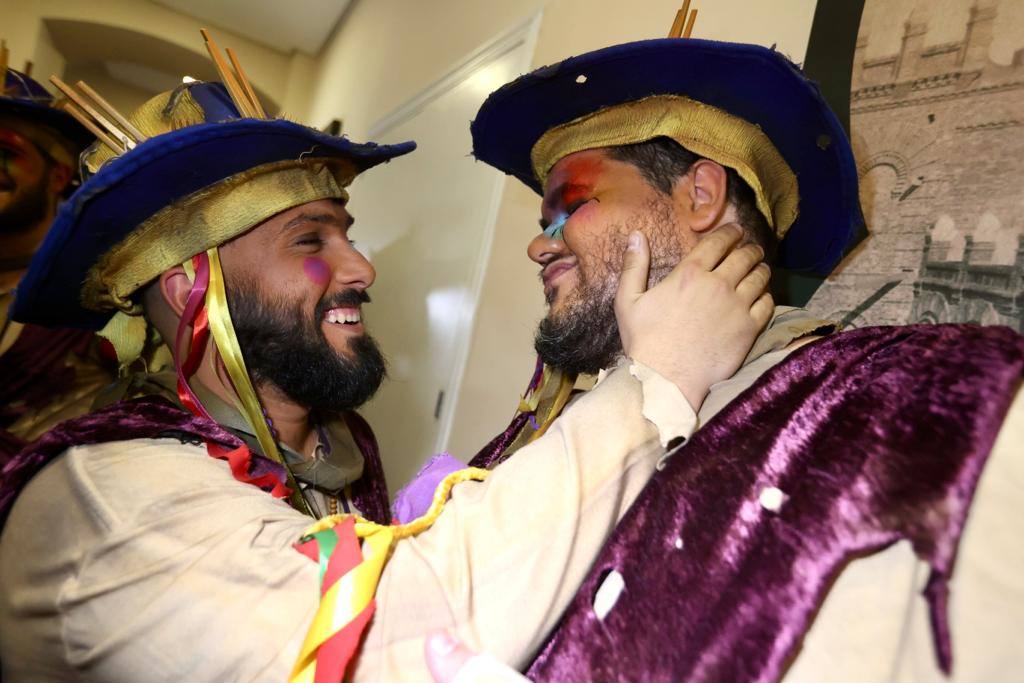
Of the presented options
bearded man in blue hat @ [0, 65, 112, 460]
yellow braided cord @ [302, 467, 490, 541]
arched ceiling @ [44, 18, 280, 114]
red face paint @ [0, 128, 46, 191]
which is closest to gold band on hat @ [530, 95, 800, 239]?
yellow braided cord @ [302, 467, 490, 541]

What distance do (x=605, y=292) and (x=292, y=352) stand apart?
0.67m

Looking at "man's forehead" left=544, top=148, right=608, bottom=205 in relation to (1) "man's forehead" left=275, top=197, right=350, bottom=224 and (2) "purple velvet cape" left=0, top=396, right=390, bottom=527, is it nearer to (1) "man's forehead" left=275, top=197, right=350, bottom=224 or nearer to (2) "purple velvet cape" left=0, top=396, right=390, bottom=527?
(1) "man's forehead" left=275, top=197, right=350, bottom=224

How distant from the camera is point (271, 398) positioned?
1290mm

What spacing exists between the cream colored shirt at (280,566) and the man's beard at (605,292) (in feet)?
0.78

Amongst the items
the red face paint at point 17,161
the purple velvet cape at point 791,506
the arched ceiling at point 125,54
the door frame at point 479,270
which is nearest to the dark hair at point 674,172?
the purple velvet cape at point 791,506

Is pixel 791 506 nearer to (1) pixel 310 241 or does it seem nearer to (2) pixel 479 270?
(1) pixel 310 241

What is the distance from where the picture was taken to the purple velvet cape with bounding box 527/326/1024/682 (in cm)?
54

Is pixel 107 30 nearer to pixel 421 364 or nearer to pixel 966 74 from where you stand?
pixel 421 364

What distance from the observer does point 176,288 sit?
1.23m

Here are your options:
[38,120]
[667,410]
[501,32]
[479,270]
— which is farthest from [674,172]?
[38,120]

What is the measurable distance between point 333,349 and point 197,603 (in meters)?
0.66

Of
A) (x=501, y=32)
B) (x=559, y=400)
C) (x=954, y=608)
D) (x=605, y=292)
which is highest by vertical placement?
(x=501, y=32)

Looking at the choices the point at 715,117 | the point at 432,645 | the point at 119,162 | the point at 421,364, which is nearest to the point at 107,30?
the point at 421,364

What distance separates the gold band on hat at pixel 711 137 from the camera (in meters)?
0.97
